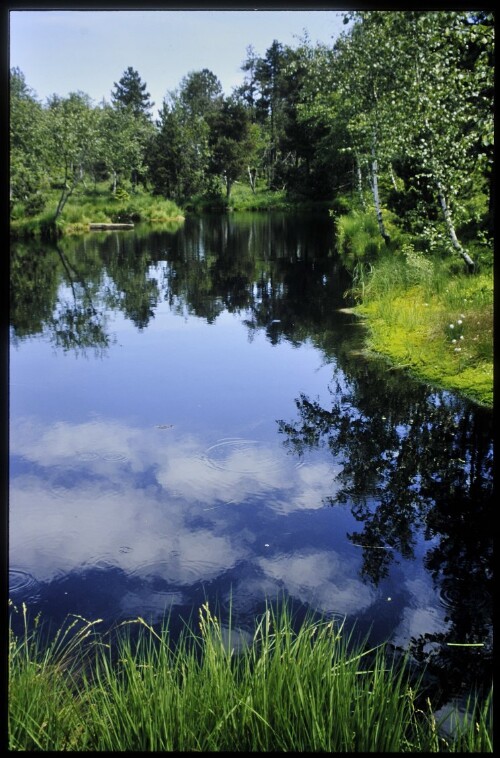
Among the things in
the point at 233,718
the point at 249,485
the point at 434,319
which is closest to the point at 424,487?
the point at 249,485

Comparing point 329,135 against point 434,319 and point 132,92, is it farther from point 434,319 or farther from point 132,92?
point 132,92

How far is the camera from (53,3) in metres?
1.61

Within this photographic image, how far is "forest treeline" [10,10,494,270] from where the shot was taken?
14.1 m

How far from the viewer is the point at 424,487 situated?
7.70 metres

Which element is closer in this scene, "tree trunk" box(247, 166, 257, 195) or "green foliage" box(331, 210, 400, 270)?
"green foliage" box(331, 210, 400, 270)

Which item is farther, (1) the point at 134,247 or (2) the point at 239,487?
(1) the point at 134,247

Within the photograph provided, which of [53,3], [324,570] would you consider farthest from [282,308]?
[53,3]

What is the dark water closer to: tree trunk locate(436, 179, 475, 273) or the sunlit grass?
the sunlit grass

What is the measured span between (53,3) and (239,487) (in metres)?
6.75

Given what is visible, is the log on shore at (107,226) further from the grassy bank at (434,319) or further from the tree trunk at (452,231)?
the tree trunk at (452,231)

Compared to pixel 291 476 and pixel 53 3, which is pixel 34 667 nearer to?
pixel 53 3

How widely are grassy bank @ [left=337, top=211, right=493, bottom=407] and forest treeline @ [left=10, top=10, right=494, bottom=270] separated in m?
0.78

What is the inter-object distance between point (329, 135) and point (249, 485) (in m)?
32.8

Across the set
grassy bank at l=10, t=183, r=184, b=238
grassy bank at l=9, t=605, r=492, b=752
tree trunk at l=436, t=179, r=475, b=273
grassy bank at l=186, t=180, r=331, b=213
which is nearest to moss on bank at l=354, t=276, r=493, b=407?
tree trunk at l=436, t=179, r=475, b=273
